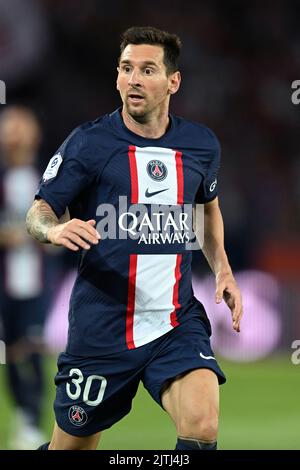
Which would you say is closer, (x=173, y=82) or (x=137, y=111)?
(x=137, y=111)

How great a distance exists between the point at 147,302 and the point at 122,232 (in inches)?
13.4

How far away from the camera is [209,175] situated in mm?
5312

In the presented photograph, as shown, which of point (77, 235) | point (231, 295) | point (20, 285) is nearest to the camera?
point (77, 235)

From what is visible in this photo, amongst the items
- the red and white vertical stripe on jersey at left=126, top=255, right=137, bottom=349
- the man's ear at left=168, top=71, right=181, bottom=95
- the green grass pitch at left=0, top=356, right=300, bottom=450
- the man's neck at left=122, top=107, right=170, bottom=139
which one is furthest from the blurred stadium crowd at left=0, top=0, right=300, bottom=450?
the red and white vertical stripe on jersey at left=126, top=255, right=137, bottom=349

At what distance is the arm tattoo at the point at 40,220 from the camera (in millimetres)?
4645

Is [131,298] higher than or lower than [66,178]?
lower

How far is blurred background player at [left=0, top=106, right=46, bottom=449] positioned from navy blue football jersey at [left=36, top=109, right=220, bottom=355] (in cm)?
317

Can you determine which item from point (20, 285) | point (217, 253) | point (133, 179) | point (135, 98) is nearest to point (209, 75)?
point (20, 285)

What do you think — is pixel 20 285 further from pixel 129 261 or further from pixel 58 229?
pixel 58 229

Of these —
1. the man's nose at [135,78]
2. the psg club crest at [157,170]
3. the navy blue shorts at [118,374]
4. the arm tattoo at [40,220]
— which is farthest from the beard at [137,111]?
the navy blue shorts at [118,374]

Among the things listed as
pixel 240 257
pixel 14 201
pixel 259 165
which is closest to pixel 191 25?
pixel 259 165

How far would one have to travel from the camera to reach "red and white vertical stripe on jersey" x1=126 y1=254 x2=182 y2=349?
4965mm

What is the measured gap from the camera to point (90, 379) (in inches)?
195

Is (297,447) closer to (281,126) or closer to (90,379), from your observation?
(90,379)
